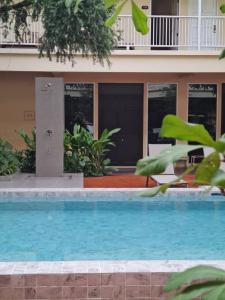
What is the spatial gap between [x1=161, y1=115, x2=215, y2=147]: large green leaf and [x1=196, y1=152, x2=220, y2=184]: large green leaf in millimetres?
51

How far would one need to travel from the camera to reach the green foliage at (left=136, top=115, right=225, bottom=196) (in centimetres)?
101

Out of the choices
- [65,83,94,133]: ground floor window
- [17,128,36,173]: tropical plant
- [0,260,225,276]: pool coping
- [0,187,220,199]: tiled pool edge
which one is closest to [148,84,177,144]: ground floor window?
[65,83,94,133]: ground floor window

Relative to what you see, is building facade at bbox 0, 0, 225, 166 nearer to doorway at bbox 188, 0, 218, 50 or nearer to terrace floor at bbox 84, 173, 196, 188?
doorway at bbox 188, 0, 218, 50

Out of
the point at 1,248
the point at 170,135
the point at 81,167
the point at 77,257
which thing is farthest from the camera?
the point at 81,167

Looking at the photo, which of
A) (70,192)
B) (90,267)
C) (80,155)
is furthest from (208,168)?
(80,155)

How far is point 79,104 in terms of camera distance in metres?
16.4

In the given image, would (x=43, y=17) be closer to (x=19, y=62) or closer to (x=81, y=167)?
(x=19, y=62)

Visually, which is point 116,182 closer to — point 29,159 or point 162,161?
point 29,159

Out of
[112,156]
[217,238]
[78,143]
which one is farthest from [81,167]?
[217,238]

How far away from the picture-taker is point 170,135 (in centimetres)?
105

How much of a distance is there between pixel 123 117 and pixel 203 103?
2604 mm

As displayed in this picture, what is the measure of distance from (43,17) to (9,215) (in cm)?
525

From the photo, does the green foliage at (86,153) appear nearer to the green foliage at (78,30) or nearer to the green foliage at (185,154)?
the green foliage at (78,30)

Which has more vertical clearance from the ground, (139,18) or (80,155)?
(139,18)
